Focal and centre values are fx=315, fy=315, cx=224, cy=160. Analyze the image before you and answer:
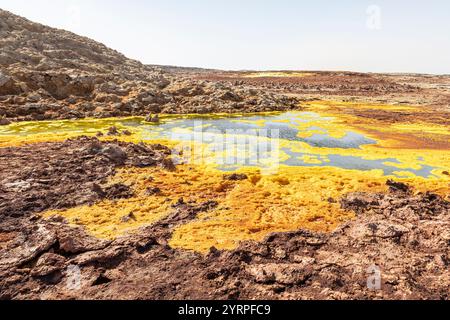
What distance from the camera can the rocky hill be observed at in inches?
1299

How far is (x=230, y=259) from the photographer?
844 cm

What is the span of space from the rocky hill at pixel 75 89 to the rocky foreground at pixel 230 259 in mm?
23053

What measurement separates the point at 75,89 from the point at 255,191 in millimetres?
32458

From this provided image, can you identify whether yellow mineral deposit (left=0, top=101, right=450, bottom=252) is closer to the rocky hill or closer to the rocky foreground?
the rocky foreground

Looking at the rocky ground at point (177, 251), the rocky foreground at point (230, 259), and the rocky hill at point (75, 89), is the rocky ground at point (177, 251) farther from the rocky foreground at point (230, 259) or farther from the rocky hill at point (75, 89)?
the rocky hill at point (75, 89)

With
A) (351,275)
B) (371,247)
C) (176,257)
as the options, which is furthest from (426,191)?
(176,257)

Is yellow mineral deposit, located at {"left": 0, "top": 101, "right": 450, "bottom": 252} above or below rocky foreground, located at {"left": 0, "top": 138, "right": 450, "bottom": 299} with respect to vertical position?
above

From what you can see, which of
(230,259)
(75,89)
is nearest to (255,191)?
(230,259)

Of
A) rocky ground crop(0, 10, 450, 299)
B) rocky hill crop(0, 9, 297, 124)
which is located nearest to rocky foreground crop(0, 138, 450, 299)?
rocky ground crop(0, 10, 450, 299)

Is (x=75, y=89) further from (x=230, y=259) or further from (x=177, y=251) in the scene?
(x=230, y=259)

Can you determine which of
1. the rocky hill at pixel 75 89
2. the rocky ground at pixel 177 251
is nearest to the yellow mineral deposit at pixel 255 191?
the rocky ground at pixel 177 251

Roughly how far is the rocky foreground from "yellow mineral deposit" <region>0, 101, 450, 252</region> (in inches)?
23.8
